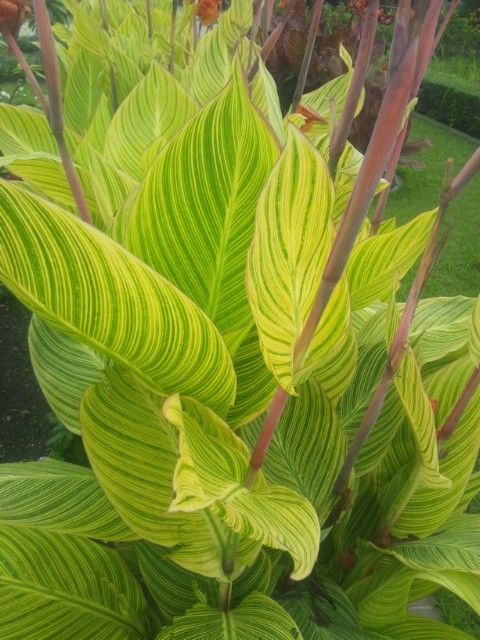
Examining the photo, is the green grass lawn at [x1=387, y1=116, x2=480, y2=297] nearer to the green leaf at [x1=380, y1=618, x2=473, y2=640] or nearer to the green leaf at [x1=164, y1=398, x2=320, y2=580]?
the green leaf at [x1=380, y1=618, x2=473, y2=640]

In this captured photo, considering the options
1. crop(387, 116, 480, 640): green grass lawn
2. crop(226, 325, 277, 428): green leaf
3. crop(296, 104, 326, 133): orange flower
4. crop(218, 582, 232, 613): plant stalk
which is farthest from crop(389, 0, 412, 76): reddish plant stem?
crop(387, 116, 480, 640): green grass lawn

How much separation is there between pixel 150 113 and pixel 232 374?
0.47 m

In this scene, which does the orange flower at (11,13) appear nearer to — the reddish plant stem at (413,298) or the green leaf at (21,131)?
the green leaf at (21,131)

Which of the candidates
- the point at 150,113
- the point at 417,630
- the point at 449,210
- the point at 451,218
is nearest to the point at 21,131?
the point at 150,113

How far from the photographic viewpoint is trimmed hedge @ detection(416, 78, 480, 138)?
20.2 ft

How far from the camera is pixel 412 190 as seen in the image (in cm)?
446

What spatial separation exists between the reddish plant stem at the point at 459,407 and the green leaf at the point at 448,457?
33mm

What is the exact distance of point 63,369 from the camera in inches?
29.3

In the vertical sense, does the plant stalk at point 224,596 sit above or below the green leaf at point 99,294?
below

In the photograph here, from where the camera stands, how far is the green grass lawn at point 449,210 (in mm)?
3256

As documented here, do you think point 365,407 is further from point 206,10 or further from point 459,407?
point 206,10

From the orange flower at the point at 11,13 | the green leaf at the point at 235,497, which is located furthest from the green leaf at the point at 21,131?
the green leaf at the point at 235,497

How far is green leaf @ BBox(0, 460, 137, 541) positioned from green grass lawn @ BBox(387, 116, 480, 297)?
6.93 feet

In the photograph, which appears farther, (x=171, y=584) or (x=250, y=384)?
(x=171, y=584)
